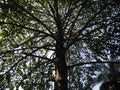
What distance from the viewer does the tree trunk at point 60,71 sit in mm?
9062

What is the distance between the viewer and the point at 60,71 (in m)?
9.45

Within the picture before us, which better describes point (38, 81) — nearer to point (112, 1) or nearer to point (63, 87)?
point (63, 87)

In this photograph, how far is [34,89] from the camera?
1079cm

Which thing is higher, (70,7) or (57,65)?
(70,7)

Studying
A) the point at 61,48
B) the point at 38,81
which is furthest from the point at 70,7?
the point at 38,81

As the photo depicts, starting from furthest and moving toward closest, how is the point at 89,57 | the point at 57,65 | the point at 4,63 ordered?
1. the point at 89,57
2. the point at 4,63
3. the point at 57,65

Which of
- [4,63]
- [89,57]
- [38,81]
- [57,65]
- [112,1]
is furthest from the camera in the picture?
[89,57]

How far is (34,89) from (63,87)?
87.3 inches

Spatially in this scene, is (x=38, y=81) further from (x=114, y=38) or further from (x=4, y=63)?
(x=114, y=38)

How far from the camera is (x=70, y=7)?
10922 mm

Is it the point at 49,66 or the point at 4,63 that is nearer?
the point at 4,63

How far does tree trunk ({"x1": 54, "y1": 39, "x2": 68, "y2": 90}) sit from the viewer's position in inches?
357

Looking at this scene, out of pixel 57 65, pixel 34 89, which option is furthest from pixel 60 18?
pixel 34 89

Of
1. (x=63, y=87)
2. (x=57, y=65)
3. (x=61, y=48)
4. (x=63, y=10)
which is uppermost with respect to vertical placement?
(x=63, y=10)
